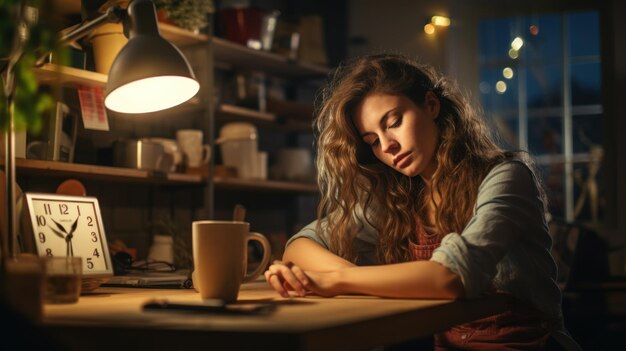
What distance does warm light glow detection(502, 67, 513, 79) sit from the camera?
16.8 ft

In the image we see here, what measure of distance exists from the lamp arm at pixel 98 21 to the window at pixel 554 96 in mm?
3438

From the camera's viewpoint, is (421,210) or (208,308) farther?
(421,210)

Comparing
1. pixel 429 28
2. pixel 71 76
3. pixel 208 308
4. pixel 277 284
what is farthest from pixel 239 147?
pixel 208 308

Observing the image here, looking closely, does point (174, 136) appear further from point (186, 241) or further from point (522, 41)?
point (522, 41)

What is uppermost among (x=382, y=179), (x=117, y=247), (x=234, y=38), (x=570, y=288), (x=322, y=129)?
(x=234, y=38)

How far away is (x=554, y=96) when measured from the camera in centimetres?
498

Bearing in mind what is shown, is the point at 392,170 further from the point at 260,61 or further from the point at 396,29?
the point at 396,29

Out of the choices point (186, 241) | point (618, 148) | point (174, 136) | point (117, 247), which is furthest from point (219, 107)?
point (618, 148)

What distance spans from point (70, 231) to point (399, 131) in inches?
31.3

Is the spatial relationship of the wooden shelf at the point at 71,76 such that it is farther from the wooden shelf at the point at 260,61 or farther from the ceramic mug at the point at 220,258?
the ceramic mug at the point at 220,258

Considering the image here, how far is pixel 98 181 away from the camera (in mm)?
3350

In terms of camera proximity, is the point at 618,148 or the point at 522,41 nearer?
the point at 618,148

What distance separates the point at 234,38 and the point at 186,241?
996 mm

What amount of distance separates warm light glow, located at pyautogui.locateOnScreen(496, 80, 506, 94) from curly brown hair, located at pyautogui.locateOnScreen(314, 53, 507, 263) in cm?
310
